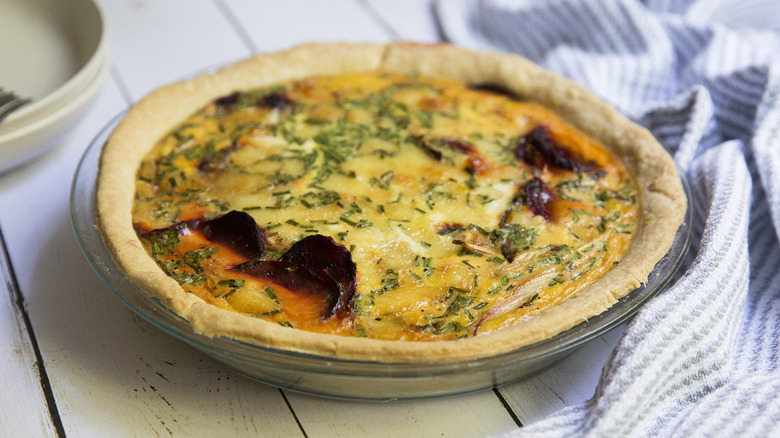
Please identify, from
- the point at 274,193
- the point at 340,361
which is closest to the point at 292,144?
the point at 274,193

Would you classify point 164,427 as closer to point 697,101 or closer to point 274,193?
point 274,193

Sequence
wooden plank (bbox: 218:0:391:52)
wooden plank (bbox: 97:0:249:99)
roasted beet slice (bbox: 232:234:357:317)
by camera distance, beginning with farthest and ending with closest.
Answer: wooden plank (bbox: 218:0:391:52), wooden plank (bbox: 97:0:249:99), roasted beet slice (bbox: 232:234:357:317)

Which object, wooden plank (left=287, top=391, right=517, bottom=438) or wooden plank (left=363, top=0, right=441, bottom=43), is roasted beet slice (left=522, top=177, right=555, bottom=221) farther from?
wooden plank (left=363, top=0, right=441, bottom=43)

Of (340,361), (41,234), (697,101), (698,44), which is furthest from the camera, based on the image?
(698,44)

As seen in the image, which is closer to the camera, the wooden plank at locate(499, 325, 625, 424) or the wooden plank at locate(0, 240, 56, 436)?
the wooden plank at locate(0, 240, 56, 436)

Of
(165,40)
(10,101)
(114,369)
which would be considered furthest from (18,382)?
(165,40)

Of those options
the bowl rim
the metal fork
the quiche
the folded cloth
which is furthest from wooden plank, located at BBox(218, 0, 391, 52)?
the metal fork
